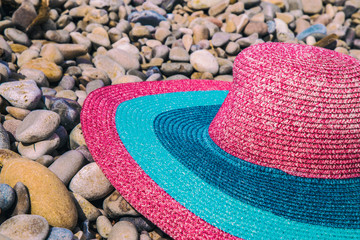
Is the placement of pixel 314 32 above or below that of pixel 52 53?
below

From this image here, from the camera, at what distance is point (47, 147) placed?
2438 mm

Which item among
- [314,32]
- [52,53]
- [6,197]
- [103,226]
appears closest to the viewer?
[6,197]

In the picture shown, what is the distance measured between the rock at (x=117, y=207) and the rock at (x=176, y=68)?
2036mm

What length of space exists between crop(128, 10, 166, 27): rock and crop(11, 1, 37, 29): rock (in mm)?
1438

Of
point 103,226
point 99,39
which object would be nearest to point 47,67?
point 99,39

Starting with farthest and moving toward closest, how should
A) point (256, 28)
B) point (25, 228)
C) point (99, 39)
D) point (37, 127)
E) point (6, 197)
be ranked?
point (256, 28), point (99, 39), point (37, 127), point (6, 197), point (25, 228)

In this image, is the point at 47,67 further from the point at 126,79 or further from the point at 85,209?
the point at 85,209

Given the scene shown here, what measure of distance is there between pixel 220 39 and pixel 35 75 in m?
2.47

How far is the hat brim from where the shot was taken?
180 centimetres

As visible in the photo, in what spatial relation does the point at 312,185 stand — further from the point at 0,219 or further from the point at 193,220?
the point at 0,219

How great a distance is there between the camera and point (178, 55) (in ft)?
13.9

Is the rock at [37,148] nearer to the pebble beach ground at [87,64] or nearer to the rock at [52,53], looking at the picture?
the pebble beach ground at [87,64]

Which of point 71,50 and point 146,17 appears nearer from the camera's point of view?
point 71,50

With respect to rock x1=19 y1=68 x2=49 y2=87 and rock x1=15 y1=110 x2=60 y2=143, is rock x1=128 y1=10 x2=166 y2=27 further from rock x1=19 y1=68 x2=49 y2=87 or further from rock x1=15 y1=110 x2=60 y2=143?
rock x1=15 y1=110 x2=60 y2=143
